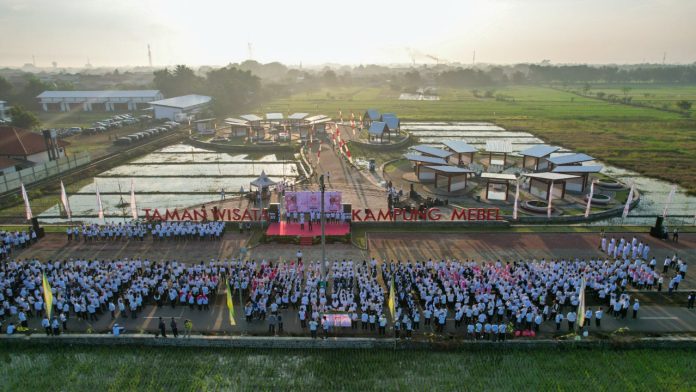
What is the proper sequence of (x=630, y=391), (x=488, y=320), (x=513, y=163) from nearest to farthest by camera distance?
(x=630, y=391) < (x=488, y=320) < (x=513, y=163)

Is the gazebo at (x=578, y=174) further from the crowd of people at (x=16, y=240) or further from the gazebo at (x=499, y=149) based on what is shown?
the crowd of people at (x=16, y=240)

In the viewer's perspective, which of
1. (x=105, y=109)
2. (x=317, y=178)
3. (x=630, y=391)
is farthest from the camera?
(x=105, y=109)

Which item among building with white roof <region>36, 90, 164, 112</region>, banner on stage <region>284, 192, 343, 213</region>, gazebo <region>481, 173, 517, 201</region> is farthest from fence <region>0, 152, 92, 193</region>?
building with white roof <region>36, 90, 164, 112</region>

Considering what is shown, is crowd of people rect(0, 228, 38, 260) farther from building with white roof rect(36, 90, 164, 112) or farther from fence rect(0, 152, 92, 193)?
building with white roof rect(36, 90, 164, 112)

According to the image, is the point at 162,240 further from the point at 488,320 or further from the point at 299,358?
the point at 488,320

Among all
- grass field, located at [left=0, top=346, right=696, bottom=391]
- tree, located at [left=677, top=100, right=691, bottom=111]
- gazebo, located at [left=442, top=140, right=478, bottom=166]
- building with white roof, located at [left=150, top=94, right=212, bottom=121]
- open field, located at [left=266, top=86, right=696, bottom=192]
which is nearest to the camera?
grass field, located at [left=0, top=346, right=696, bottom=391]

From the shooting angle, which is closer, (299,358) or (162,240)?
(299,358)

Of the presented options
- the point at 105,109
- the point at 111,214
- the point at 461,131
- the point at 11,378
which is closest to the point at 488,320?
the point at 11,378

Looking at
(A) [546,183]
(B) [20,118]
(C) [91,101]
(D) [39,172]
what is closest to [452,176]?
(A) [546,183]
